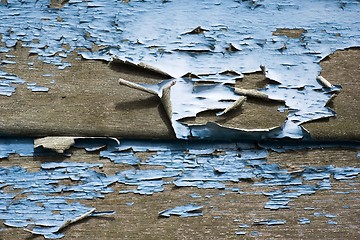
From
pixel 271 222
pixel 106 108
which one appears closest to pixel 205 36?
pixel 106 108

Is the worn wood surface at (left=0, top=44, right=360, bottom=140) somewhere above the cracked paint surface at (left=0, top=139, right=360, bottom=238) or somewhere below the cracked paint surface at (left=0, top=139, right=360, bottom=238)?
above

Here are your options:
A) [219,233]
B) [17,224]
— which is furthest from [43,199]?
[219,233]

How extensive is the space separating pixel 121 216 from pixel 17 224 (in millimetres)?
163

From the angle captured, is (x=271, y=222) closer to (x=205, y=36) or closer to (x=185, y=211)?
(x=185, y=211)

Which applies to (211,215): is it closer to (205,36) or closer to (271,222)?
(271,222)

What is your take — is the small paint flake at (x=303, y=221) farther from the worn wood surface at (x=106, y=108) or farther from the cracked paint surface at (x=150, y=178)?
the worn wood surface at (x=106, y=108)

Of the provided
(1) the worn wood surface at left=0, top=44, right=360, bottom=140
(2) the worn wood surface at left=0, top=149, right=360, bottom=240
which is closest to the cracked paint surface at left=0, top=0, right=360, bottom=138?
(1) the worn wood surface at left=0, top=44, right=360, bottom=140

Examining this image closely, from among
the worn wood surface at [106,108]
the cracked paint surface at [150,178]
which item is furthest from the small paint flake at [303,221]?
the worn wood surface at [106,108]

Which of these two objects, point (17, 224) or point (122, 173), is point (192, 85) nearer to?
point (122, 173)

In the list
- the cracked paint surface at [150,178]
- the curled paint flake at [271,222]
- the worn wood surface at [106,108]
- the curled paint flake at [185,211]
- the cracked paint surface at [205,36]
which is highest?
the cracked paint surface at [205,36]

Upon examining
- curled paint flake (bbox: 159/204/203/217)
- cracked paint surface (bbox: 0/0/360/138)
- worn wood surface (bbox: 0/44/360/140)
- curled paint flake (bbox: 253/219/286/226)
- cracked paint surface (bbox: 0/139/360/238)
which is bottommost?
curled paint flake (bbox: 253/219/286/226)

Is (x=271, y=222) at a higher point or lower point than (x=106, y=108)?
lower

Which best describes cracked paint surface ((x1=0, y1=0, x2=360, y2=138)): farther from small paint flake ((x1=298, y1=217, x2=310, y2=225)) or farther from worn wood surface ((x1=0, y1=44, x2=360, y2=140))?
small paint flake ((x1=298, y1=217, x2=310, y2=225))

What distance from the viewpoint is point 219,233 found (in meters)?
0.80
